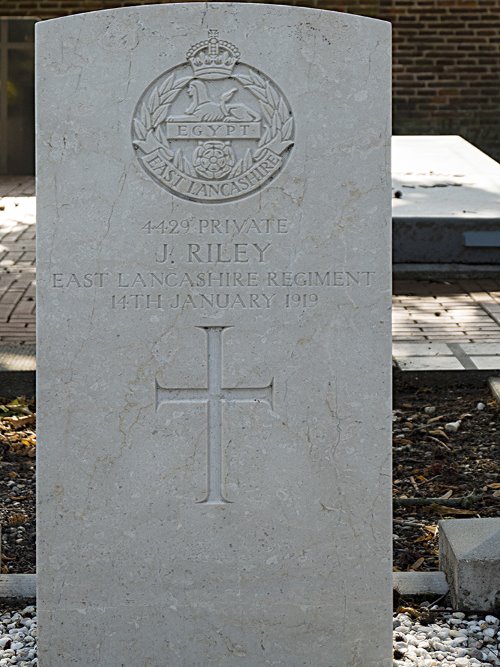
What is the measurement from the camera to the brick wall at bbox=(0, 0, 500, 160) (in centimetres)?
1420

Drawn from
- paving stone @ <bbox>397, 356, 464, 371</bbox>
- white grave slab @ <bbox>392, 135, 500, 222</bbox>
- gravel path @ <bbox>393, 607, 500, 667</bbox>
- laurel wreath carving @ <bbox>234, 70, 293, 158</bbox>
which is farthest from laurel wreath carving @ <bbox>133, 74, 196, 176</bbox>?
white grave slab @ <bbox>392, 135, 500, 222</bbox>

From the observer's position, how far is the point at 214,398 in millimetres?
Answer: 3064

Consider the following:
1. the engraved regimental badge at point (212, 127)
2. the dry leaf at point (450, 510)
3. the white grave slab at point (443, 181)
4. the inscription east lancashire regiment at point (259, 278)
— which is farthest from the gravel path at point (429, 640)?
the white grave slab at point (443, 181)

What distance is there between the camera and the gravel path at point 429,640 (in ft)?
10.9

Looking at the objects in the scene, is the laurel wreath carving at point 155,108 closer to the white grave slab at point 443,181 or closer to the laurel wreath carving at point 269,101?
the laurel wreath carving at point 269,101

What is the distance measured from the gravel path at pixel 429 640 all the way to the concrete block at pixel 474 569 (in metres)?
0.05

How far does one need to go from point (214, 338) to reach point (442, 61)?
12011mm

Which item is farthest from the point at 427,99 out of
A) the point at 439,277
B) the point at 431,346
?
the point at 431,346

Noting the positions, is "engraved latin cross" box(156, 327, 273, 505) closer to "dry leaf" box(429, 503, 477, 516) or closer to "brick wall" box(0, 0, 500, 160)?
"dry leaf" box(429, 503, 477, 516)

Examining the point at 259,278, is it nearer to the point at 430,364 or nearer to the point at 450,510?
the point at 450,510

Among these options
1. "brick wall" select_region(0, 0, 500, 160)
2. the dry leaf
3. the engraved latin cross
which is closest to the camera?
the engraved latin cross

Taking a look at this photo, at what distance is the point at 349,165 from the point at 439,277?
5.41m

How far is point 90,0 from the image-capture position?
1403 cm

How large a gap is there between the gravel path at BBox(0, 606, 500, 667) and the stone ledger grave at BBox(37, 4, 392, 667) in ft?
0.73
